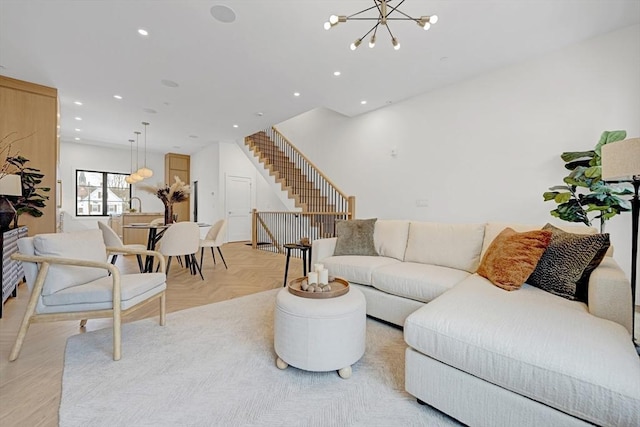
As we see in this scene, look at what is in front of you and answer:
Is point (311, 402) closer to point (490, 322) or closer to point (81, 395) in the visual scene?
point (490, 322)

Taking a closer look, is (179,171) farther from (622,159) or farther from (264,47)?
(622,159)

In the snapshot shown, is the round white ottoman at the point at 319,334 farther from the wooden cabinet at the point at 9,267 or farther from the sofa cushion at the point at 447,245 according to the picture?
the wooden cabinet at the point at 9,267

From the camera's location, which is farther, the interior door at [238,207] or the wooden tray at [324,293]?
the interior door at [238,207]

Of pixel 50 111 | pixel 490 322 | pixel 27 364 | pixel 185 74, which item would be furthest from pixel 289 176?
pixel 490 322

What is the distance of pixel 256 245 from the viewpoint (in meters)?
7.21

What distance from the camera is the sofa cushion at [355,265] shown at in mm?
2677

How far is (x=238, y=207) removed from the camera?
27.3 feet

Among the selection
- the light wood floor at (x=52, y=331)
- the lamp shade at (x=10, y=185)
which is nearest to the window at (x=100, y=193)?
the light wood floor at (x=52, y=331)

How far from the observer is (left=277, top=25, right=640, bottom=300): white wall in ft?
10.1

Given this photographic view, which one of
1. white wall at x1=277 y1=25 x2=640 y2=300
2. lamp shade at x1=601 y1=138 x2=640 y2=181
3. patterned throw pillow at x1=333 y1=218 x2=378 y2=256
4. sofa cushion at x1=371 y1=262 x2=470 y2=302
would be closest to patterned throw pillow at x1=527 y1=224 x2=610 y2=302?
lamp shade at x1=601 y1=138 x2=640 y2=181

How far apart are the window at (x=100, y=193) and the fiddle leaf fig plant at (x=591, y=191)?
10.1 m

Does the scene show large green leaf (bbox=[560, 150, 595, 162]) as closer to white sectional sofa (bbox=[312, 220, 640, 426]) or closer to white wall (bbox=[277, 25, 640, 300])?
white wall (bbox=[277, 25, 640, 300])

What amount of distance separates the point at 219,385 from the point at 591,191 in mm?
3697

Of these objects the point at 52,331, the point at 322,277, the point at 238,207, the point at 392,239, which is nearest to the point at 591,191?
the point at 392,239
